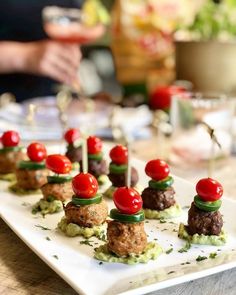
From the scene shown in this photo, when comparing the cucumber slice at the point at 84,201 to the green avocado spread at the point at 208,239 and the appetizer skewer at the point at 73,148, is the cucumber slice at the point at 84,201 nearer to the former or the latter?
the green avocado spread at the point at 208,239

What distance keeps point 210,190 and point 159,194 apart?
0.24m

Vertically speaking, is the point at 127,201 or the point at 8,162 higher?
the point at 127,201

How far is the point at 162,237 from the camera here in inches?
56.5

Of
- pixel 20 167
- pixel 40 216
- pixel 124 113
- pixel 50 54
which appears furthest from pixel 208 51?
pixel 40 216

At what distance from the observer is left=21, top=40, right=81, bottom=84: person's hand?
10.1 ft

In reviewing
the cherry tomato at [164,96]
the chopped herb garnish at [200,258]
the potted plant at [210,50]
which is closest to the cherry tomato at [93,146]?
the chopped herb garnish at [200,258]

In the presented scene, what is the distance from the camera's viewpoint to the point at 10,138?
1962 millimetres

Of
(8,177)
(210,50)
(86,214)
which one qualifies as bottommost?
(8,177)

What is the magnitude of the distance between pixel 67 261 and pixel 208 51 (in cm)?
191

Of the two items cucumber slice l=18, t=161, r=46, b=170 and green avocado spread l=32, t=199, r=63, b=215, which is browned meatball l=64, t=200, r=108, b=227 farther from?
cucumber slice l=18, t=161, r=46, b=170

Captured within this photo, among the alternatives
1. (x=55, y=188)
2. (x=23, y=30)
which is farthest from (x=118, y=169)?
(x=23, y=30)

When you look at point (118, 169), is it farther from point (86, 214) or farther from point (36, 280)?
point (36, 280)

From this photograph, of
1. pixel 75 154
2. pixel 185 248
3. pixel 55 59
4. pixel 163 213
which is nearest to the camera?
pixel 185 248

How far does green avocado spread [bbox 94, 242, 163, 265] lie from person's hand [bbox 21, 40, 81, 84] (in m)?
1.91
